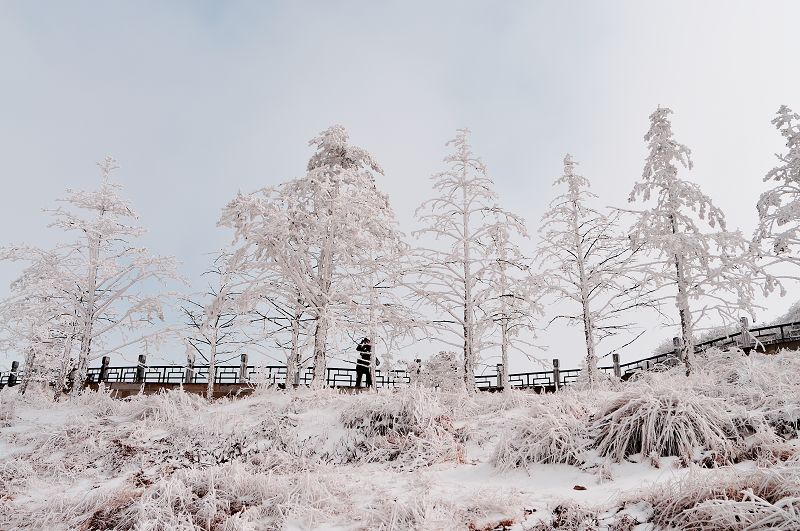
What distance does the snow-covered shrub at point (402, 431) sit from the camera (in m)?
7.56

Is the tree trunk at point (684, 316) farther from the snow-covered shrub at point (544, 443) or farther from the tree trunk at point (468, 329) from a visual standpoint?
the snow-covered shrub at point (544, 443)

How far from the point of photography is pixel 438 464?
23.6ft

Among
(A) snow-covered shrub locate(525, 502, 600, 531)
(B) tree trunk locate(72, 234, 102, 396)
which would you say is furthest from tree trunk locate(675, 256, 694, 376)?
(B) tree trunk locate(72, 234, 102, 396)

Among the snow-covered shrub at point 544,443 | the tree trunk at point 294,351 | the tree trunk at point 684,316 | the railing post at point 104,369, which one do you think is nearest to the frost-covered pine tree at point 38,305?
the tree trunk at point 294,351

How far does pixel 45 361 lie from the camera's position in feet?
67.0

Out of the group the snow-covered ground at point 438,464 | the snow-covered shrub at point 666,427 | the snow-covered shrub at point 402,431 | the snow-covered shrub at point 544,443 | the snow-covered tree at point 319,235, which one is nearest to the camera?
the snow-covered ground at point 438,464

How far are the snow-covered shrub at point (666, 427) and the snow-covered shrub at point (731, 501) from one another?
1423 millimetres

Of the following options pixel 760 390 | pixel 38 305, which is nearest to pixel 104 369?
pixel 38 305

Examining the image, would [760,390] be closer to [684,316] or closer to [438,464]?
[438,464]

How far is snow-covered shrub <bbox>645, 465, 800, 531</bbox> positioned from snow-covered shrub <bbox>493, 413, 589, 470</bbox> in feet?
6.03

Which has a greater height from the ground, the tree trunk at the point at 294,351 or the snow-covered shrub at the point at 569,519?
the tree trunk at the point at 294,351

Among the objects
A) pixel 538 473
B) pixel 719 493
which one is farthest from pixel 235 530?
pixel 719 493

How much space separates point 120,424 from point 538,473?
8.23 metres

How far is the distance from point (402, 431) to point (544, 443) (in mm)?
2624
